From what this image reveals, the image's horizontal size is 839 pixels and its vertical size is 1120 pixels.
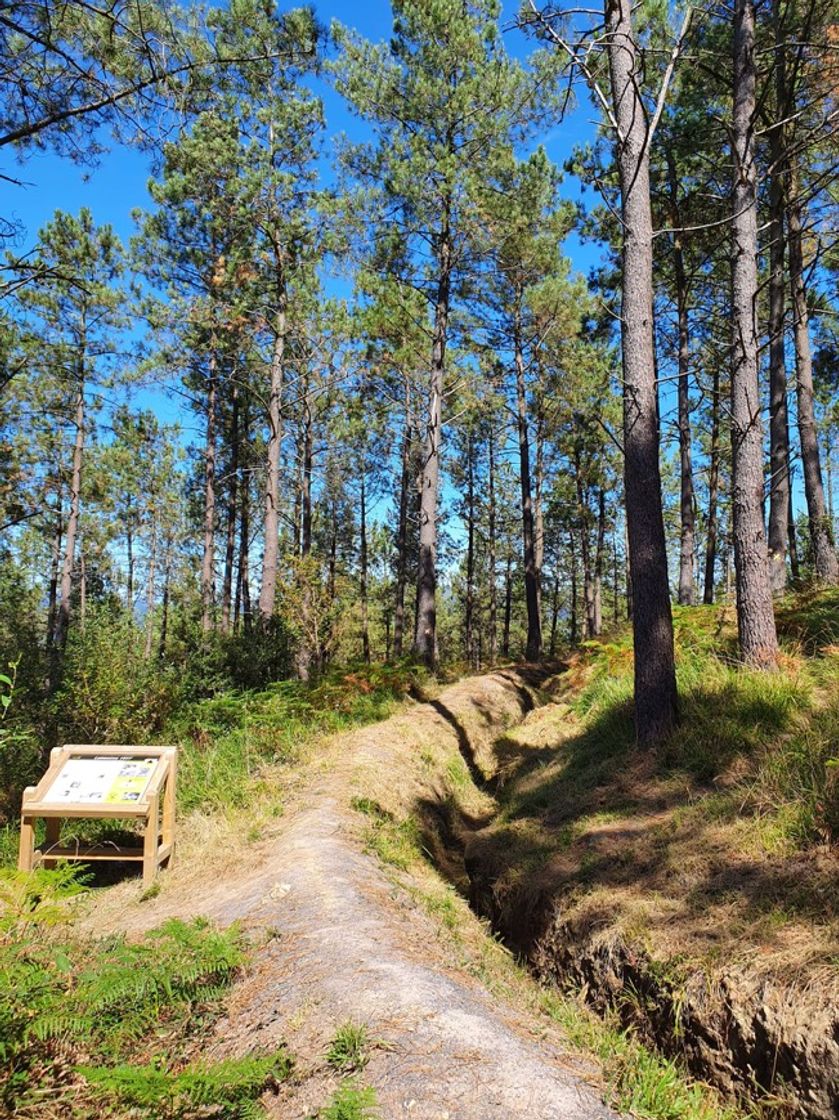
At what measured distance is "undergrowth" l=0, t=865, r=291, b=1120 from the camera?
2010 mm

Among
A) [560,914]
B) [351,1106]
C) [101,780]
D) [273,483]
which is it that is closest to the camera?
[351,1106]

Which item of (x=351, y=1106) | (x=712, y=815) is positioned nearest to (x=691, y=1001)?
(x=712, y=815)

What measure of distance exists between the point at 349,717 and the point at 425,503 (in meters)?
6.25

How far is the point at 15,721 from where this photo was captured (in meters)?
7.91

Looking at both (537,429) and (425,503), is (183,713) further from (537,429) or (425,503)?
(537,429)

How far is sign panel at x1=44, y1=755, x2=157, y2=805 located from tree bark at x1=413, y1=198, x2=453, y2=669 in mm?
8698

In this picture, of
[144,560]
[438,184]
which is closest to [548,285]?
[438,184]

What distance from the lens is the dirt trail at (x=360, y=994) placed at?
2152mm

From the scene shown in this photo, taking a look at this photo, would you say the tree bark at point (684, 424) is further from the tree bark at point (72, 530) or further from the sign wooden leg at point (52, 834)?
the tree bark at point (72, 530)

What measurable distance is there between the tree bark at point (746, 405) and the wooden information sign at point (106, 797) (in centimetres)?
547

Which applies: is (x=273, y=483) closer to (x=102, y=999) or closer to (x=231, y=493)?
(x=102, y=999)

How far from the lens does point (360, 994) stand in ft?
8.93

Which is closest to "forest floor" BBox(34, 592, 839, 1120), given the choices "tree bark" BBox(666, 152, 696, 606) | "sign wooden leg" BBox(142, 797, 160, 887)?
"sign wooden leg" BBox(142, 797, 160, 887)

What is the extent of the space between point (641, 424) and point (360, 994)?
17.0ft
